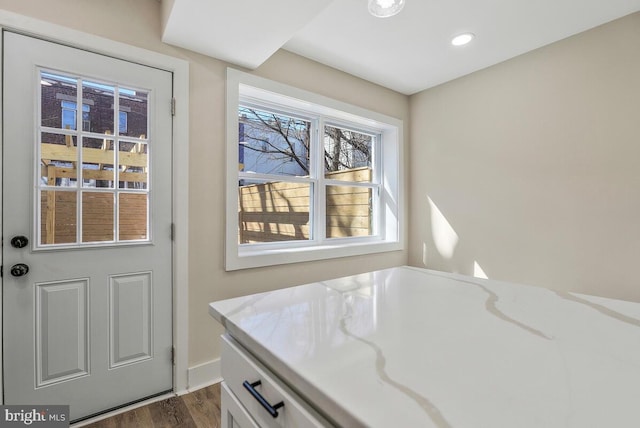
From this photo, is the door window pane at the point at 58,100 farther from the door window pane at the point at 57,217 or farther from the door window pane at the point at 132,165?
the door window pane at the point at 57,217

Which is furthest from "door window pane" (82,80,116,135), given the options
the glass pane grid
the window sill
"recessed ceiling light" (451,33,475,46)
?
"recessed ceiling light" (451,33,475,46)

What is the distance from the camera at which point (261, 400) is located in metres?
0.67

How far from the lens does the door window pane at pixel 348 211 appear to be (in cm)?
303

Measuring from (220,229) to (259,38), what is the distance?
123 centimetres

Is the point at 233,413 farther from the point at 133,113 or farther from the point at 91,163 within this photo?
the point at 133,113

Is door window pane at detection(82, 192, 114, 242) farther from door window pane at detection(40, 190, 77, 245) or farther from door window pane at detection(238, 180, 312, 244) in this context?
door window pane at detection(238, 180, 312, 244)

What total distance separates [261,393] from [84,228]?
157cm

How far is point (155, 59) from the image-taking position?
1.89 meters

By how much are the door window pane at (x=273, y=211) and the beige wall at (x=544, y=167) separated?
1.32 metres

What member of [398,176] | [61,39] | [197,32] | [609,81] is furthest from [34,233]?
[609,81]

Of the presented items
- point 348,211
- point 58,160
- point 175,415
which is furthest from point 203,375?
point 348,211

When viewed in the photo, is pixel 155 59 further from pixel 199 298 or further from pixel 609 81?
pixel 609 81

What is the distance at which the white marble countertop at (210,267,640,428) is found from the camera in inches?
18.3

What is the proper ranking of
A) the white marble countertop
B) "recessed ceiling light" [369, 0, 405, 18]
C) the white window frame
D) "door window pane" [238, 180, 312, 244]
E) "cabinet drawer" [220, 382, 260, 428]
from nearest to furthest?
the white marble countertop
"cabinet drawer" [220, 382, 260, 428]
"recessed ceiling light" [369, 0, 405, 18]
the white window frame
"door window pane" [238, 180, 312, 244]
